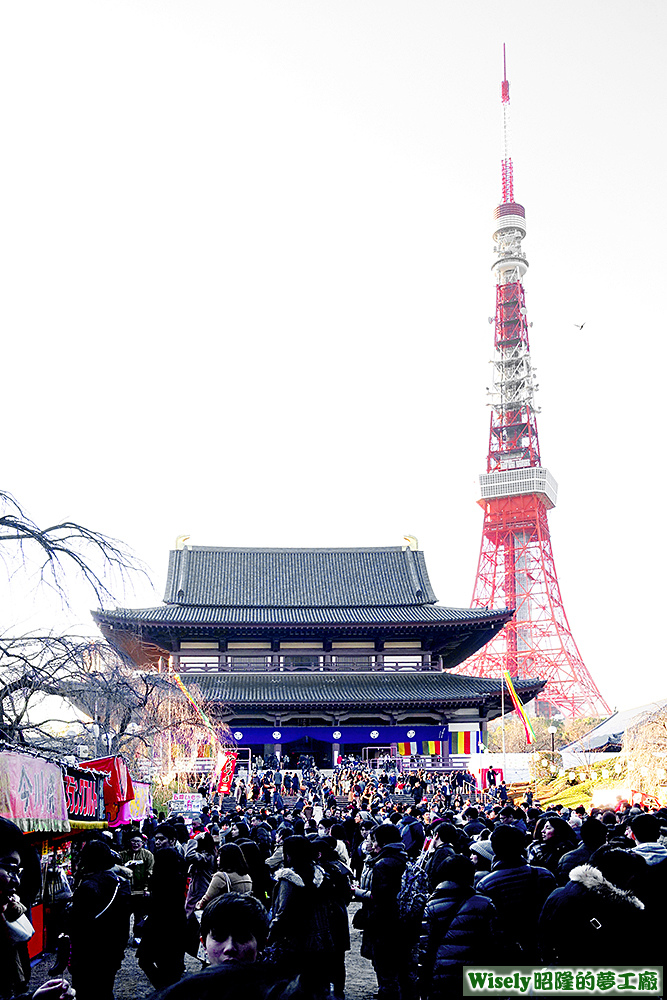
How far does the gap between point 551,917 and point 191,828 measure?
43.4 feet

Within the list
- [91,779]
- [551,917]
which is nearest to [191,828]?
[91,779]

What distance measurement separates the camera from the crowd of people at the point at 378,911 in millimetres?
4422

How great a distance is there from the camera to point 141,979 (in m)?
9.33

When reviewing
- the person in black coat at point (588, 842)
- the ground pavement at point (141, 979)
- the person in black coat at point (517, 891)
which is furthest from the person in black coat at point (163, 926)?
the person in black coat at point (588, 842)

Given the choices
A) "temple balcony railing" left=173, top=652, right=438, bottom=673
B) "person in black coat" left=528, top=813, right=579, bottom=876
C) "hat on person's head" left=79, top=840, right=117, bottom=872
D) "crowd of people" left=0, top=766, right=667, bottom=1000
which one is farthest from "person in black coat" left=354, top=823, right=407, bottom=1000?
"temple balcony railing" left=173, top=652, right=438, bottom=673

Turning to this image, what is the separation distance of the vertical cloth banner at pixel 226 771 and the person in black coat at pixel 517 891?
22098mm

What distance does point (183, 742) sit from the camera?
28641 mm

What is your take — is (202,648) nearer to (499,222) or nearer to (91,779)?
(91,779)

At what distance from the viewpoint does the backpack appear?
22.2ft

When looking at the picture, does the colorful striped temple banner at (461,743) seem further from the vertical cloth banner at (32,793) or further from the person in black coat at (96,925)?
the person in black coat at (96,925)

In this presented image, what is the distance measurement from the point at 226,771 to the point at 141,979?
19614 mm

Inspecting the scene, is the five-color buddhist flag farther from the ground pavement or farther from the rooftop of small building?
the ground pavement

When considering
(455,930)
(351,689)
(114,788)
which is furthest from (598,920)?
(351,689)

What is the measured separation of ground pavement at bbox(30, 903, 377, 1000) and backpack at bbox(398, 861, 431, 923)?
8.01ft
